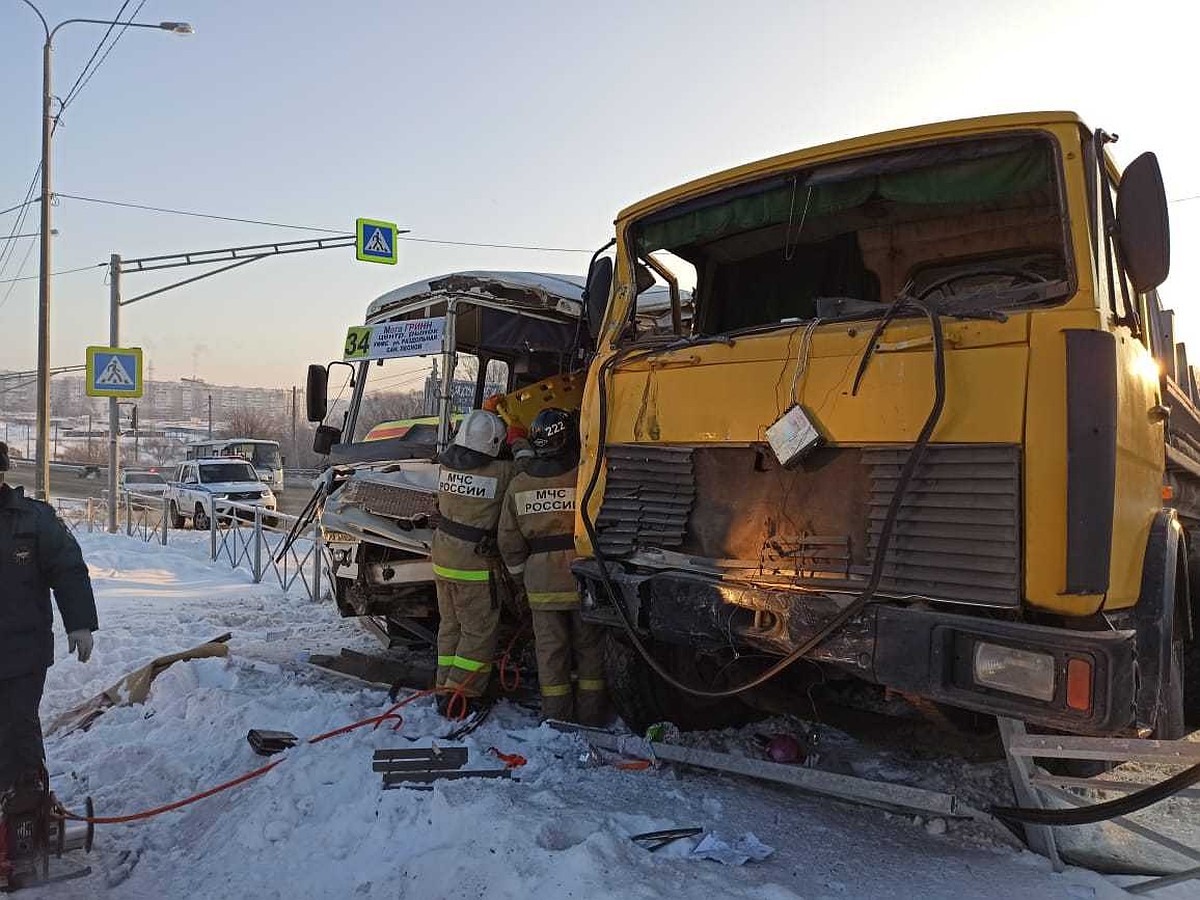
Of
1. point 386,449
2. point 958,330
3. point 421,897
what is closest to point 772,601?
point 958,330

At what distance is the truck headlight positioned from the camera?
2691 mm

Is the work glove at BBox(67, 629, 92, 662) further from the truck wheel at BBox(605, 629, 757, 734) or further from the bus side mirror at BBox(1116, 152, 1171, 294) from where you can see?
the bus side mirror at BBox(1116, 152, 1171, 294)

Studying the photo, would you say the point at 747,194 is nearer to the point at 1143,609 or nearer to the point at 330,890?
the point at 1143,609

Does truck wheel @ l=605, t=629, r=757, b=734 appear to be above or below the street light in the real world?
below

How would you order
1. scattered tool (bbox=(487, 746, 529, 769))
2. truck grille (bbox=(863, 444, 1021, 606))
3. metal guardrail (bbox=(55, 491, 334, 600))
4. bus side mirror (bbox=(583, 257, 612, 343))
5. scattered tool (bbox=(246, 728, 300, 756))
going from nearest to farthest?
truck grille (bbox=(863, 444, 1021, 606)) → scattered tool (bbox=(487, 746, 529, 769)) → scattered tool (bbox=(246, 728, 300, 756)) → bus side mirror (bbox=(583, 257, 612, 343)) → metal guardrail (bbox=(55, 491, 334, 600))

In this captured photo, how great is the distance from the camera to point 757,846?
129 inches

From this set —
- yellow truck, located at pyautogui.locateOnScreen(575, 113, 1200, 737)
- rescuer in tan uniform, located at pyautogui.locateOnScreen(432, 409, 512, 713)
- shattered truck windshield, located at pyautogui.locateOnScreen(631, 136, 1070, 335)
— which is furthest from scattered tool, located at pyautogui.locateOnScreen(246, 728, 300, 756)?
shattered truck windshield, located at pyautogui.locateOnScreen(631, 136, 1070, 335)

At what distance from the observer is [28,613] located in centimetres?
377

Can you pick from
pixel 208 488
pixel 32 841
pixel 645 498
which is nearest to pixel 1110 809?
pixel 645 498

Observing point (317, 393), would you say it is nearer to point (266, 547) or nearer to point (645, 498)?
point (645, 498)

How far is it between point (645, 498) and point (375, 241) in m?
13.8

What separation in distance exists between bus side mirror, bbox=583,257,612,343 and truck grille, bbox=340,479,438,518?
1.82 m

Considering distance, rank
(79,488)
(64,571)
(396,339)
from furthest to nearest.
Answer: (79,488)
(396,339)
(64,571)

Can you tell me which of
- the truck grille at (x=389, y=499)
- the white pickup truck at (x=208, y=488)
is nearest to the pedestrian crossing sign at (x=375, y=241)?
the white pickup truck at (x=208, y=488)
